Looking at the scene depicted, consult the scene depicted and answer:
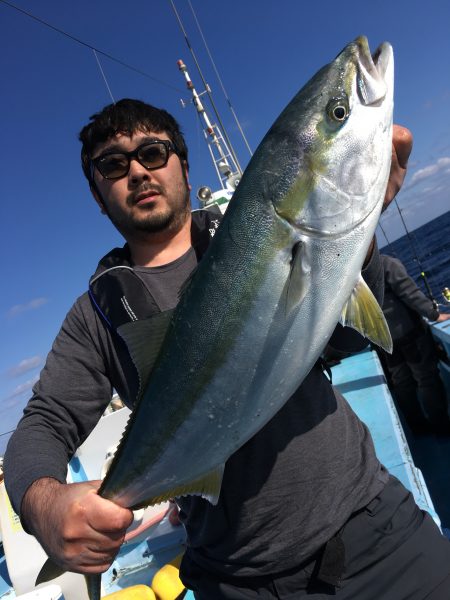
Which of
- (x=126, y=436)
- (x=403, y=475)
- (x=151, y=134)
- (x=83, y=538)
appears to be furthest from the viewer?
(x=403, y=475)

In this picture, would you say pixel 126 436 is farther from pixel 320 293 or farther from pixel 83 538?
pixel 320 293

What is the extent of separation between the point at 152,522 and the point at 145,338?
4.99m

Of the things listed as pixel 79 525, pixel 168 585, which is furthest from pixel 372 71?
pixel 168 585

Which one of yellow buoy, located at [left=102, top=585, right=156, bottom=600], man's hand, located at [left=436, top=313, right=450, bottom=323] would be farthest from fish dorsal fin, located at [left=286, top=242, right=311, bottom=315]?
man's hand, located at [left=436, top=313, right=450, bottom=323]

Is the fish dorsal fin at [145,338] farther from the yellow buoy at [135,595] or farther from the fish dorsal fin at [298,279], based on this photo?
the yellow buoy at [135,595]

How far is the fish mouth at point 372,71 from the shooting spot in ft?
5.53

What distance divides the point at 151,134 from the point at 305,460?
204 centimetres

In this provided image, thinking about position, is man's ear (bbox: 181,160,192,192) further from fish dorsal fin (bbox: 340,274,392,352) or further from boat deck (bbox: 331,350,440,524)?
boat deck (bbox: 331,350,440,524)

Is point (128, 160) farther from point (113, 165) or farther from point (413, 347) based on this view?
point (413, 347)

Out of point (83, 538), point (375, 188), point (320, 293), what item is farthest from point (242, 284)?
point (83, 538)

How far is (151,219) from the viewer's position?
2.44 m

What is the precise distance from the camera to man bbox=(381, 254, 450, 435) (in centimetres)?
602

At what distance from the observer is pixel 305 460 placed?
2062 millimetres

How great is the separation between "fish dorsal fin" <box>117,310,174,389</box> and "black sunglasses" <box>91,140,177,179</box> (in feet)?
3.31
